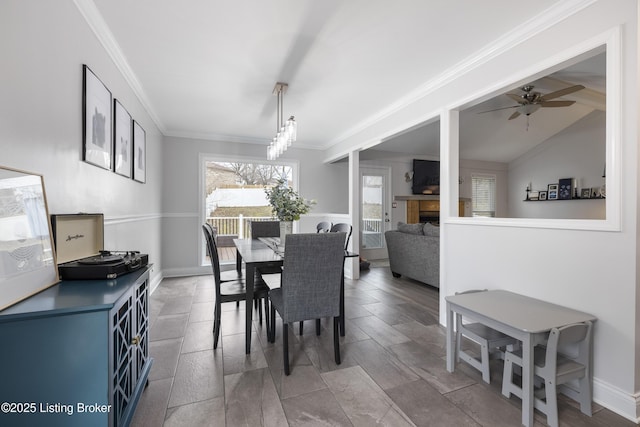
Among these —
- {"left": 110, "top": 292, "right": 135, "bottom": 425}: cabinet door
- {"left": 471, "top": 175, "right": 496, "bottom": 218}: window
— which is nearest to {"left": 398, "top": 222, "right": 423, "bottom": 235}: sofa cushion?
{"left": 471, "top": 175, "right": 496, "bottom": 218}: window

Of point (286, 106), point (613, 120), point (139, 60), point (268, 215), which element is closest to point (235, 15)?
point (139, 60)

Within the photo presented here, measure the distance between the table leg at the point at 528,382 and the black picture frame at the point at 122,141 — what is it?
3187mm

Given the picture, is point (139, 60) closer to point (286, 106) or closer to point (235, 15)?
point (235, 15)

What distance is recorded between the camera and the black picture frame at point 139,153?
116 inches

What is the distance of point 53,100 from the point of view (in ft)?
4.77

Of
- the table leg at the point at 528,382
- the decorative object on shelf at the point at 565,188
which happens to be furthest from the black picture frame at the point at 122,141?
the decorative object on shelf at the point at 565,188

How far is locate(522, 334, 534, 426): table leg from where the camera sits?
144cm

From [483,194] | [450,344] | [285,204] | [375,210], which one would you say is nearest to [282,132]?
[285,204]

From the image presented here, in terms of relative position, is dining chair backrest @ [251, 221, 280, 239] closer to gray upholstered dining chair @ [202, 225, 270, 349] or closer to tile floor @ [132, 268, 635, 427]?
tile floor @ [132, 268, 635, 427]

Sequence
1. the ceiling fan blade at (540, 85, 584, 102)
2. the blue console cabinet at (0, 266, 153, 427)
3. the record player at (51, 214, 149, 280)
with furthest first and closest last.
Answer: the ceiling fan blade at (540, 85, 584, 102) < the record player at (51, 214, 149, 280) < the blue console cabinet at (0, 266, 153, 427)

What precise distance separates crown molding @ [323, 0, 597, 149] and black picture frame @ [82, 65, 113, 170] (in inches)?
113

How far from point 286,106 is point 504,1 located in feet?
7.86

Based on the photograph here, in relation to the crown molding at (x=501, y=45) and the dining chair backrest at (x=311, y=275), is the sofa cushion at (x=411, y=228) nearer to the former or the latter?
the crown molding at (x=501, y=45)

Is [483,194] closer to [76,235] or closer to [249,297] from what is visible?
[249,297]
